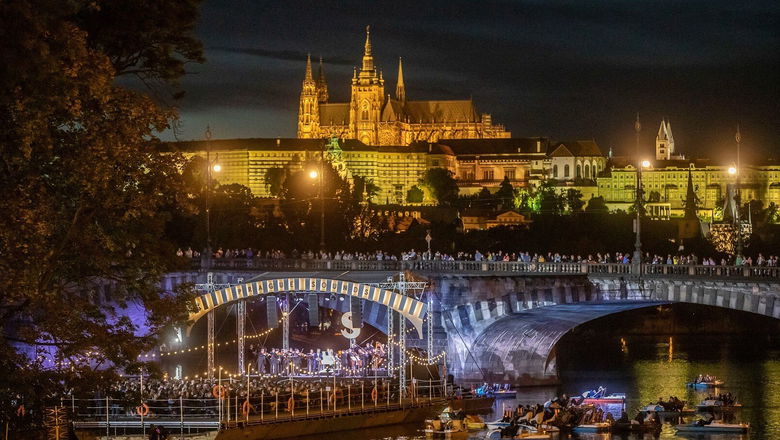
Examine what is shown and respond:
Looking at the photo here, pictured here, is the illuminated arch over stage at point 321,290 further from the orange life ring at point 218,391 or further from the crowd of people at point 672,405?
the crowd of people at point 672,405

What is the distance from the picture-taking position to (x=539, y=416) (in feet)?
163

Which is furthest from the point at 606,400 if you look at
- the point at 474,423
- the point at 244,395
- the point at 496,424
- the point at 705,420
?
the point at 244,395

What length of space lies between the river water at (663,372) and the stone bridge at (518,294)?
6.72ft

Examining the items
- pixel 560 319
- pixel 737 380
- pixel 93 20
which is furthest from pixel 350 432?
pixel 737 380

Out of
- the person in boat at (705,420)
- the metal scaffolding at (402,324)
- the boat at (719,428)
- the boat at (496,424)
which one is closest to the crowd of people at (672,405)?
the person in boat at (705,420)

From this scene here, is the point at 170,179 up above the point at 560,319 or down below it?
above

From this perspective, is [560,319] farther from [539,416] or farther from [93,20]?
[93,20]

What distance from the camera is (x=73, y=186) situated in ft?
78.9

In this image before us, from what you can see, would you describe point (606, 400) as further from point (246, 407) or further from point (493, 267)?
point (246, 407)

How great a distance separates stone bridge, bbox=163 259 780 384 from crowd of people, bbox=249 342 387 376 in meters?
2.24

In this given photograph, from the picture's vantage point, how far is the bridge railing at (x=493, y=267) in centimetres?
5125

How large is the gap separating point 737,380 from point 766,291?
22.1 meters

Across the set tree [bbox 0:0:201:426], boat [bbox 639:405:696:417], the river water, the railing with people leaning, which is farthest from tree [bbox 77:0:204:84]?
boat [bbox 639:405:696:417]

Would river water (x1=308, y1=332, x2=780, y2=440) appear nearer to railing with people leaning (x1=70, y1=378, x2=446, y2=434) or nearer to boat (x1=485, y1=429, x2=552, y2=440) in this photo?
boat (x1=485, y1=429, x2=552, y2=440)
